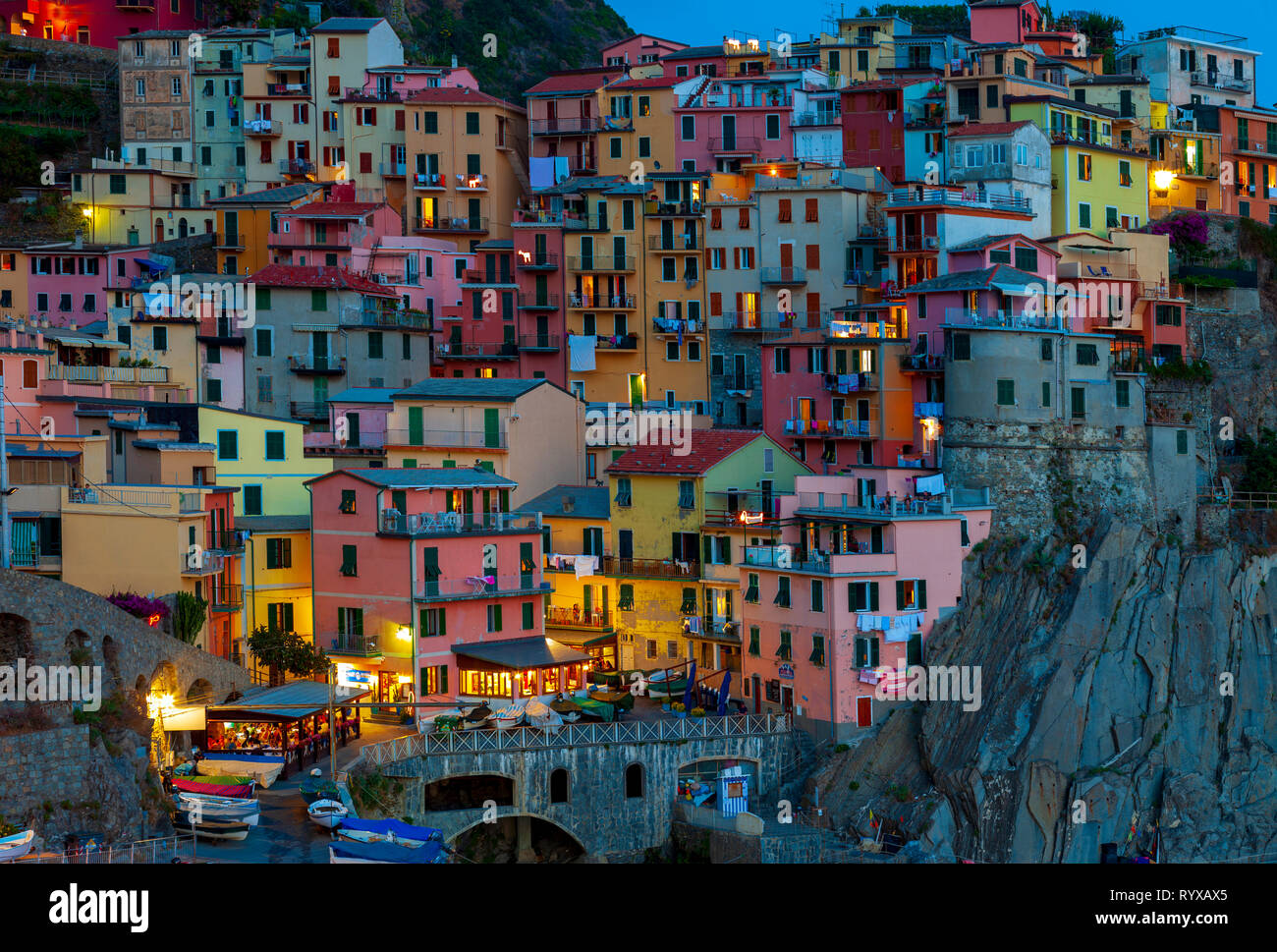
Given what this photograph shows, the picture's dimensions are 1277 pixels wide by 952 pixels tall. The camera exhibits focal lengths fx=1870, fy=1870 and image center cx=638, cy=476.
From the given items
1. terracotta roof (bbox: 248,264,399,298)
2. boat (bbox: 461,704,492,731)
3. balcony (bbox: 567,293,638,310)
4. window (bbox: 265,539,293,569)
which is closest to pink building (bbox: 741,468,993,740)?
boat (bbox: 461,704,492,731)

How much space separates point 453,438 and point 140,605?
1916 cm

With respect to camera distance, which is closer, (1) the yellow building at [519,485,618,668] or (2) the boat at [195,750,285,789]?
(2) the boat at [195,750,285,789]

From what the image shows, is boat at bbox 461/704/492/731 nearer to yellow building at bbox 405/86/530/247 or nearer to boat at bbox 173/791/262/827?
boat at bbox 173/791/262/827

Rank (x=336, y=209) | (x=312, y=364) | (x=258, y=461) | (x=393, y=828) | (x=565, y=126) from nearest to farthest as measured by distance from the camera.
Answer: (x=393, y=828) < (x=258, y=461) < (x=312, y=364) < (x=336, y=209) < (x=565, y=126)

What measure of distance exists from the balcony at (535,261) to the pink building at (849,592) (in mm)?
23293

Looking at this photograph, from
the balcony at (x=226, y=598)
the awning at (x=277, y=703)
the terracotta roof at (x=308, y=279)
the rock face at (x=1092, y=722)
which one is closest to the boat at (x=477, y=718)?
the awning at (x=277, y=703)

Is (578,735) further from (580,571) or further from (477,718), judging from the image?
(580,571)

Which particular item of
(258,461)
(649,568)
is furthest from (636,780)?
(258,461)

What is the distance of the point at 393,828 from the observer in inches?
1774

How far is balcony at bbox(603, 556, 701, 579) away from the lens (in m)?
64.3

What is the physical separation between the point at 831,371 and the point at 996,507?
30.4 feet

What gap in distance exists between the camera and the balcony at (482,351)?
80688 mm

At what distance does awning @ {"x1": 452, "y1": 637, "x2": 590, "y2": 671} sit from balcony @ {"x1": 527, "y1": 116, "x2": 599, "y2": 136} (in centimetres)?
3913
